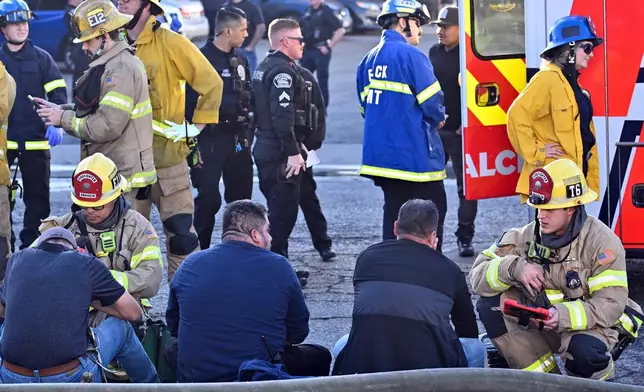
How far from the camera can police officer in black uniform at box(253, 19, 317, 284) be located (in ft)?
26.8

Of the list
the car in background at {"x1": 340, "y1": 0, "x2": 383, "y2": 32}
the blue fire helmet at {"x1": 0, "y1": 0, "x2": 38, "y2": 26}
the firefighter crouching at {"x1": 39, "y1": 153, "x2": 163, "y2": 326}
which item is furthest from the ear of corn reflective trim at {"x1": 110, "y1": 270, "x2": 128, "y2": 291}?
the car in background at {"x1": 340, "y1": 0, "x2": 383, "y2": 32}

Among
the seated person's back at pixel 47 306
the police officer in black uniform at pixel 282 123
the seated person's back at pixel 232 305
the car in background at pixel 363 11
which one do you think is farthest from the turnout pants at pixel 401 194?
the car in background at pixel 363 11

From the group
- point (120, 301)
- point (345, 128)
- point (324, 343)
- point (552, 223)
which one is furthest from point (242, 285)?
point (345, 128)

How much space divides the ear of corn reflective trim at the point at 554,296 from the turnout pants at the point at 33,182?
178 inches

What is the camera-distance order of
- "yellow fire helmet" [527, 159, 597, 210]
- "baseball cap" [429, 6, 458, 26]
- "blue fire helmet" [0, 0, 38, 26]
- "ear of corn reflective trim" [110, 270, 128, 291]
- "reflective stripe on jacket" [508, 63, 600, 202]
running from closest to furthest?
"yellow fire helmet" [527, 159, 597, 210] → "ear of corn reflective trim" [110, 270, 128, 291] → "reflective stripe on jacket" [508, 63, 600, 202] → "blue fire helmet" [0, 0, 38, 26] → "baseball cap" [429, 6, 458, 26]

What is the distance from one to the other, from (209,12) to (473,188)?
28.9ft

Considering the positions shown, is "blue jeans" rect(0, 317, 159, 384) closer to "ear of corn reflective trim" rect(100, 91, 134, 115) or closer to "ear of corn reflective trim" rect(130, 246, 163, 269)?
"ear of corn reflective trim" rect(130, 246, 163, 269)

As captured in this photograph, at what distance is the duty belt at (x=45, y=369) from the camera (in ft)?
16.9

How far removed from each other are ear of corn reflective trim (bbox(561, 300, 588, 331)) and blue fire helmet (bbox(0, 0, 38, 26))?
5017 millimetres

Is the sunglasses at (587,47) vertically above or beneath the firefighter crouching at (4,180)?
above

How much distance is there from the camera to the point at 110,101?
7035mm

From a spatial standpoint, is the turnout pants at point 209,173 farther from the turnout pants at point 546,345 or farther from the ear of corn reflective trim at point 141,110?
the turnout pants at point 546,345

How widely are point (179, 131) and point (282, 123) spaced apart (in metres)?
0.83

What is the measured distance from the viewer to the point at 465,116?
7301 millimetres
